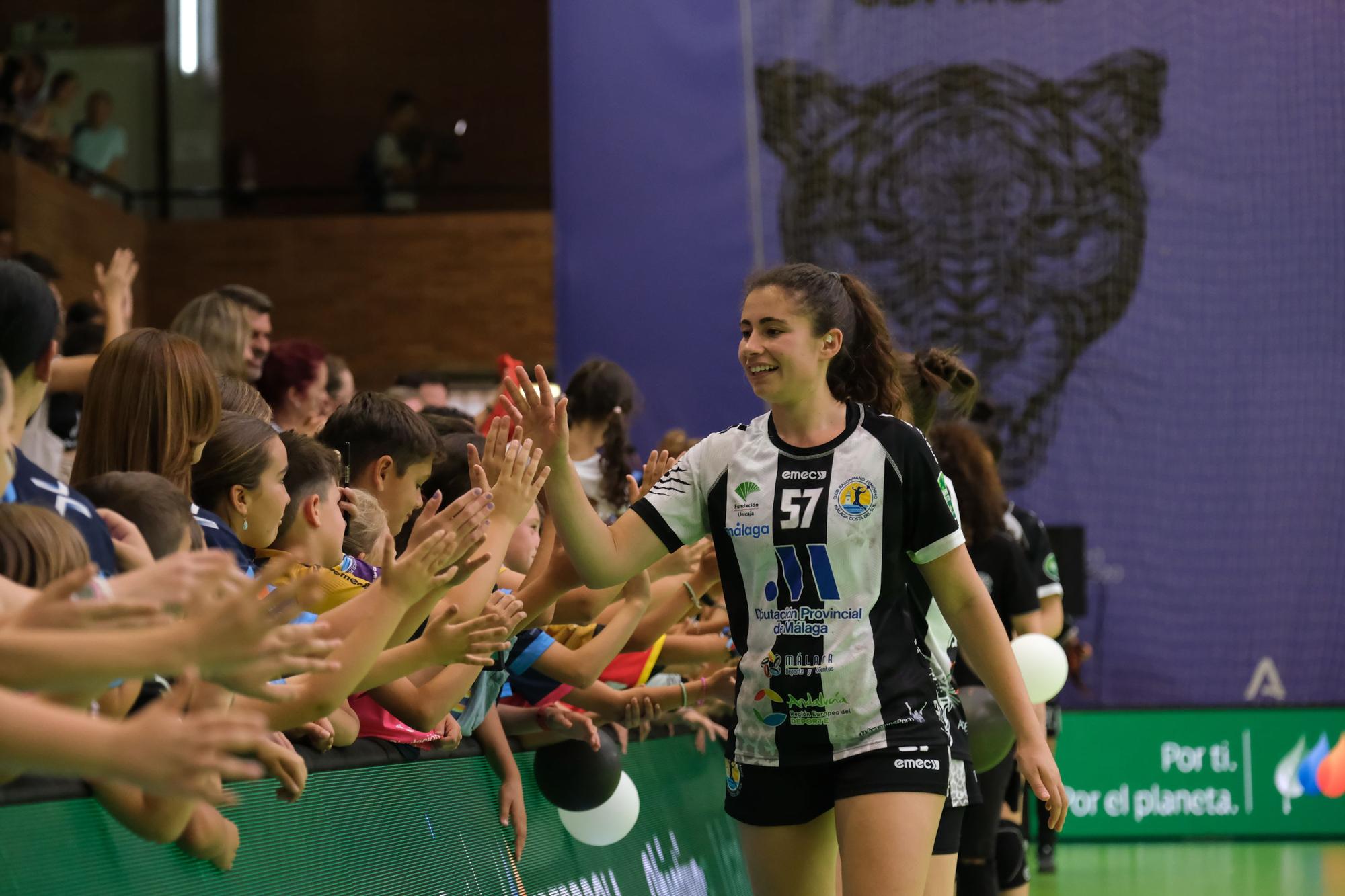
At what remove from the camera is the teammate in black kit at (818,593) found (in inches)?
135

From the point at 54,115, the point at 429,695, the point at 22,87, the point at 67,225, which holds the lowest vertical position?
the point at 429,695

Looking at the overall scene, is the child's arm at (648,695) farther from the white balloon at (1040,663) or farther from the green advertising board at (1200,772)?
the green advertising board at (1200,772)

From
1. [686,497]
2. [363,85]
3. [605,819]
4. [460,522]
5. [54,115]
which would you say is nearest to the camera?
[460,522]

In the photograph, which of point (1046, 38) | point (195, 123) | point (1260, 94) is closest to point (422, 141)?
point (195, 123)

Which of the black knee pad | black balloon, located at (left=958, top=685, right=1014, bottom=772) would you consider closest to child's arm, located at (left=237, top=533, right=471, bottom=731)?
black balloon, located at (left=958, top=685, right=1014, bottom=772)

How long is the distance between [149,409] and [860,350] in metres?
1.73

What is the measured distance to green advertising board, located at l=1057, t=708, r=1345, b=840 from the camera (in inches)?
406

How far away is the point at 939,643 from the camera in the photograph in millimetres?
4270

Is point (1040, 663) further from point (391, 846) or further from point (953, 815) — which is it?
point (391, 846)

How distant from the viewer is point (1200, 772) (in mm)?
10422

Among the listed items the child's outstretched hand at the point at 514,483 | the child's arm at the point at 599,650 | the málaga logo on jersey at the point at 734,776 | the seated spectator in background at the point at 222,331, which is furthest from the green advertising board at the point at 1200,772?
the child's outstretched hand at the point at 514,483

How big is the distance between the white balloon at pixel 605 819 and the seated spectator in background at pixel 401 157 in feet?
42.8

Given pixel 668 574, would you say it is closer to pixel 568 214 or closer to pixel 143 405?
pixel 143 405

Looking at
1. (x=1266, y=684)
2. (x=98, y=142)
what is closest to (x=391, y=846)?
(x=1266, y=684)
